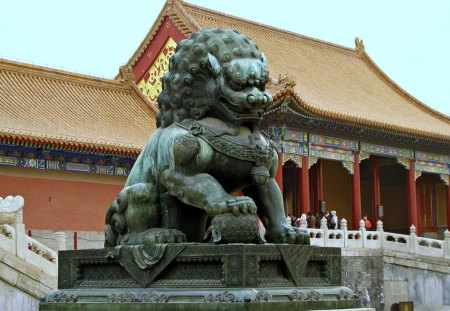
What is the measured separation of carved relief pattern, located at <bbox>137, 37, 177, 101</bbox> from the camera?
25438 millimetres

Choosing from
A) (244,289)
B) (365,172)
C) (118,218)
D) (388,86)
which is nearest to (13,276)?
(118,218)

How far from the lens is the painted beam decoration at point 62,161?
1920cm

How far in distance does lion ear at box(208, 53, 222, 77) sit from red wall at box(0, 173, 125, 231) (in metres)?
15.0

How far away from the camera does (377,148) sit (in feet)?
86.1

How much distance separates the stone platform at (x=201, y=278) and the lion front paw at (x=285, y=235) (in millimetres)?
122

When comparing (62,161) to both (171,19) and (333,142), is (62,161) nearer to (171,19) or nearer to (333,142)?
(171,19)

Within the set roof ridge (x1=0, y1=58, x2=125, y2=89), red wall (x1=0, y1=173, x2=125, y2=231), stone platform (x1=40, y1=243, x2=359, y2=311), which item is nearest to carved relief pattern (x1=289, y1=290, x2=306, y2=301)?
stone platform (x1=40, y1=243, x2=359, y2=311)

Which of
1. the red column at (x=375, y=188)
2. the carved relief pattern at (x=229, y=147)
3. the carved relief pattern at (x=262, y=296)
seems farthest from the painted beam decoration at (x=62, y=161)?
the carved relief pattern at (x=262, y=296)

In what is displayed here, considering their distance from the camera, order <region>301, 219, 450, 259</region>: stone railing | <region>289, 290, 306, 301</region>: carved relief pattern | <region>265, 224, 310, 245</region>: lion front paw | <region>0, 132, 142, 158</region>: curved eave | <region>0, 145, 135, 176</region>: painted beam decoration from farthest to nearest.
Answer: <region>301, 219, 450, 259</region>: stone railing < <region>0, 145, 135, 176</region>: painted beam decoration < <region>0, 132, 142, 158</region>: curved eave < <region>265, 224, 310, 245</region>: lion front paw < <region>289, 290, 306, 301</region>: carved relief pattern

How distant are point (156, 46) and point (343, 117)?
21.1 feet

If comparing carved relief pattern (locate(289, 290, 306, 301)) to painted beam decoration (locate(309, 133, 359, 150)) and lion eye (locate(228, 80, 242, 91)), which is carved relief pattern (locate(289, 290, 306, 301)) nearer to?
lion eye (locate(228, 80, 242, 91))

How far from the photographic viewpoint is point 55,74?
23.0m

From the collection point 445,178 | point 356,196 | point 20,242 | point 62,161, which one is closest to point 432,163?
point 445,178

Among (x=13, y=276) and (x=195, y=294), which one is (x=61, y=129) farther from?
(x=195, y=294)
